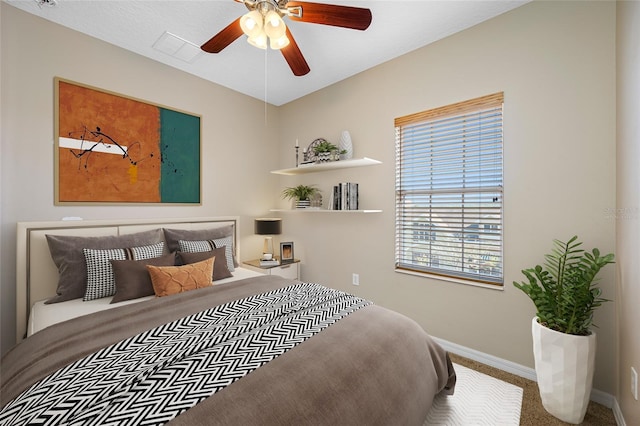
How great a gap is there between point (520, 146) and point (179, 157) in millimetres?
3079

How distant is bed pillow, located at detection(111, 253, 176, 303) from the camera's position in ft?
6.08

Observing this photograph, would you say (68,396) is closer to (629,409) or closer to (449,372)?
(449,372)

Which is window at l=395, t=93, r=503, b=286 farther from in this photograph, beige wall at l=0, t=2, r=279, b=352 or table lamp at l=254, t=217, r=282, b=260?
beige wall at l=0, t=2, r=279, b=352

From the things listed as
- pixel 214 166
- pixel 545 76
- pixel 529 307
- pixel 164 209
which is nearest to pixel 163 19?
pixel 214 166

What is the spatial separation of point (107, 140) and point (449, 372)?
10.6 feet

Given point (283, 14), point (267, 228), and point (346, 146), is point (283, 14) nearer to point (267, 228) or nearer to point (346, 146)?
point (346, 146)

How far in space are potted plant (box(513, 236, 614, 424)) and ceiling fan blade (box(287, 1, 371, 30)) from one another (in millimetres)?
1758

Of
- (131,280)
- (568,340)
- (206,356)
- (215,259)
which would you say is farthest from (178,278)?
(568,340)

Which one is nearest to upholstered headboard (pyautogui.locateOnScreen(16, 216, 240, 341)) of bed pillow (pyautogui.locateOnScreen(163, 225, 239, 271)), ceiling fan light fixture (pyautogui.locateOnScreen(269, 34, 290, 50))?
bed pillow (pyautogui.locateOnScreen(163, 225, 239, 271))

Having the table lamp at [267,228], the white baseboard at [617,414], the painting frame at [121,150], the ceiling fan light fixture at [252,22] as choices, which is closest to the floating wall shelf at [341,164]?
the table lamp at [267,228]

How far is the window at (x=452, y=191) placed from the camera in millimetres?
2121

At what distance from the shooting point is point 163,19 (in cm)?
209

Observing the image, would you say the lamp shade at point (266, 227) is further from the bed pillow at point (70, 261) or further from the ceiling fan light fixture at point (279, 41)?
the ceiling fan light fixture at point (279, 41)

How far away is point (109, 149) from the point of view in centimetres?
238
